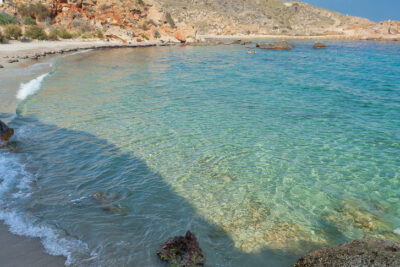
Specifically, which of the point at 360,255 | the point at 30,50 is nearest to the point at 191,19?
the point at 30,50

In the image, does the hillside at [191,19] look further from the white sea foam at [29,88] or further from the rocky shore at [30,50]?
the white sea foam at [29,88]

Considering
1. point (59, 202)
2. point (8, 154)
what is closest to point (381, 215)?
point (59, 202)

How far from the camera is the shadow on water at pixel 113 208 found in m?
3.23

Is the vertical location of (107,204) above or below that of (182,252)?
below

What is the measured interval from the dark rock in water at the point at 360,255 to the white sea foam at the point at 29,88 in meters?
11.3

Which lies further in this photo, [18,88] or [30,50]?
[30,50]

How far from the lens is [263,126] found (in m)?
7.82

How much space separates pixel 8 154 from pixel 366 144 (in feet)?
26.4

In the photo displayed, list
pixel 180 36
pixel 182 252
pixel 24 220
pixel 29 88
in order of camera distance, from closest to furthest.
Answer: pixel 182 252, pixel 24 220, pixel 29 88, pixel 180 36

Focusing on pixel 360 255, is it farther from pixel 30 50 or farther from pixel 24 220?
pixel 30 50

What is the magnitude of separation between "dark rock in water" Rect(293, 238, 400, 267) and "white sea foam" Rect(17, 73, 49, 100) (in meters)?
11.3

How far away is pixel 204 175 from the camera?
5180 millimetres

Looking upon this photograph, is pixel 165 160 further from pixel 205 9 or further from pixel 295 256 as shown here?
pixel 205 9

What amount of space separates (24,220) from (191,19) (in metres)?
89.3
